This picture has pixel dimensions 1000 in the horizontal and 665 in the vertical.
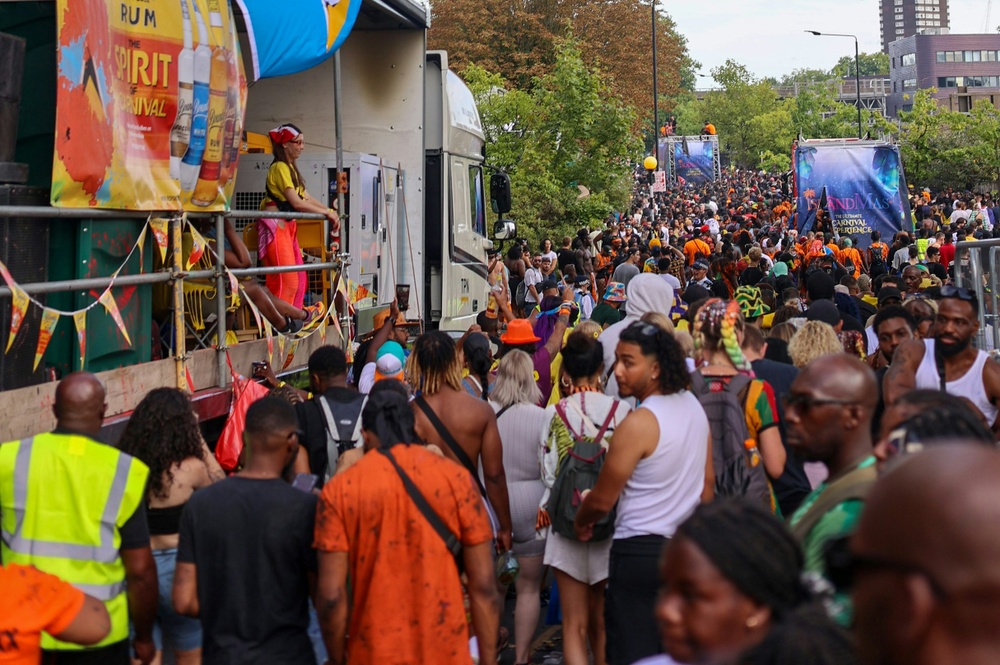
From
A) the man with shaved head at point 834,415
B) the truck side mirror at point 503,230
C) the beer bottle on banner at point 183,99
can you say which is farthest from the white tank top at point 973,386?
the truck side mirror at point 503,230

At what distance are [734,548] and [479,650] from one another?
260 cm

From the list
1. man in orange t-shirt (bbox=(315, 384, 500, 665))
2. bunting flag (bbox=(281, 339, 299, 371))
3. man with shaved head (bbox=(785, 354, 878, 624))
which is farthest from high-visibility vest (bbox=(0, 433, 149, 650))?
bunting flag (bbox=(281, 339, 299, 371))

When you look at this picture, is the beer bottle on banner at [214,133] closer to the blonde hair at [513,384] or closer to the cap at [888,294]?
the blonde hair at [513,384]

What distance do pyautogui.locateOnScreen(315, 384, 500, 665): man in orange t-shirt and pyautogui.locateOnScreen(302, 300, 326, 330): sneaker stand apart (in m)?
5.06

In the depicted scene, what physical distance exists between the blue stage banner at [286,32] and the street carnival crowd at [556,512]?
235cm

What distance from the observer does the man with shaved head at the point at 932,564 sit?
4.75 ft

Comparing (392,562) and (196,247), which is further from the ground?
(196,247)

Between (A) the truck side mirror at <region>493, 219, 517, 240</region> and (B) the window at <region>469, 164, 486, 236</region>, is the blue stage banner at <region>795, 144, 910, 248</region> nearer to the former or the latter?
(A) the truck side mirror at <region>493, 219, 517, 240</region>

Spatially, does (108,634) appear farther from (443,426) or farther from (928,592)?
(928,592)

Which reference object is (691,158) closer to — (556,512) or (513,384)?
(513,384)

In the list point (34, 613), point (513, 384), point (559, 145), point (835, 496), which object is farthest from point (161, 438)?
point (559, 145)

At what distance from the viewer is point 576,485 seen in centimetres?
550

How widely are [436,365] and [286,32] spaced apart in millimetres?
3884

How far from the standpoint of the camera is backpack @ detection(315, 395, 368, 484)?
6207mm
